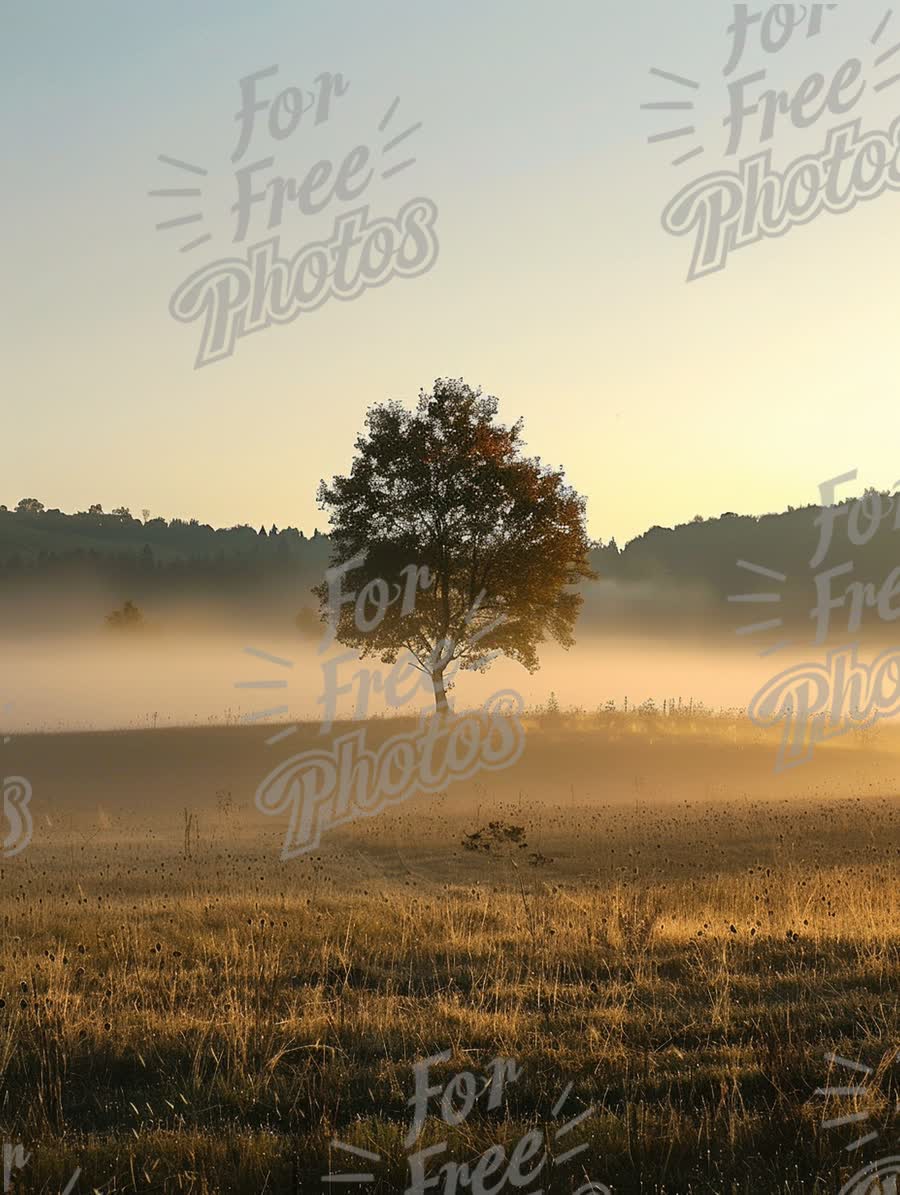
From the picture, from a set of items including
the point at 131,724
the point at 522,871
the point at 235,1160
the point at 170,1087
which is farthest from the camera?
the point at 131,724

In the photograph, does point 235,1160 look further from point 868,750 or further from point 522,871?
point 868,750

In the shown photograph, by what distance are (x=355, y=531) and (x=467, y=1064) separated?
33.9 metres

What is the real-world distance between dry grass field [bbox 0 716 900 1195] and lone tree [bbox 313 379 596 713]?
59.8ft

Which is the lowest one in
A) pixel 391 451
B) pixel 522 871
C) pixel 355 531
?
pixel 522 871

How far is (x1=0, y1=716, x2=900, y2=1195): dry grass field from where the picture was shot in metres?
6.30

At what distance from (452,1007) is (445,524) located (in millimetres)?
32103

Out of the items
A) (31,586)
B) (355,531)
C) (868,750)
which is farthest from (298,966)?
(31,586)

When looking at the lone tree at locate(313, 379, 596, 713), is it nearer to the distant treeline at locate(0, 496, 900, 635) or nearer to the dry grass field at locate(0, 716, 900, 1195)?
the dry grass field at locate(0, 716, 900, 1195)

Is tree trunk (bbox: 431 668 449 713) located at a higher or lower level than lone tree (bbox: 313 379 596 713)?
lower

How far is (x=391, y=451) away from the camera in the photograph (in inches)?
1608

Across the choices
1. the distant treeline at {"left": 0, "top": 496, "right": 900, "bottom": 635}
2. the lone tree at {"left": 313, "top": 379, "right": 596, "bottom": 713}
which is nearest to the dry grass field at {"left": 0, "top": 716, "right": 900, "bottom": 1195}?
the lone tree at {"left": 313, "top": 379, "right": 596, "bottom": 713}

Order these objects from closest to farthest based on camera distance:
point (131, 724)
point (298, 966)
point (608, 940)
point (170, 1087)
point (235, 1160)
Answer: point (235, 1160)
point (170, 1087)
point (298, 966)
point (608, 940)
point (131, 724)

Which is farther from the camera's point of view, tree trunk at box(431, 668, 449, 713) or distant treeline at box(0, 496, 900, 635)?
distant treeline at box(0, 496, 900, 635)

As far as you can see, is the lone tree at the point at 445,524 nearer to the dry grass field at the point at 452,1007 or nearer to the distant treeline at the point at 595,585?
the dry grass field at the point at 452,1007
